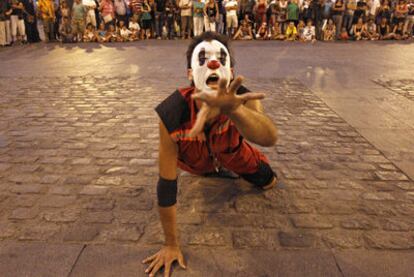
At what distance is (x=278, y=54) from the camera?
10.8 meters

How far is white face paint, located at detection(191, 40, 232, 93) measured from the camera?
214cm

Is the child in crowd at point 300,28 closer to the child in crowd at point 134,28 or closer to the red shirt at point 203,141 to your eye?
the child in crowd at point 134,28

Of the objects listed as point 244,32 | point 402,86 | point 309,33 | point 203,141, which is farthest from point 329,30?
point 203,141

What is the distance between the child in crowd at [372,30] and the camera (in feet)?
46.3

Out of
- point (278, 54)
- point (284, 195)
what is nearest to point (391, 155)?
point (284, 195)

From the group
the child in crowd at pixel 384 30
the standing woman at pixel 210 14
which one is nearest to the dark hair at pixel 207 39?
the standing woman at pixel 210 14

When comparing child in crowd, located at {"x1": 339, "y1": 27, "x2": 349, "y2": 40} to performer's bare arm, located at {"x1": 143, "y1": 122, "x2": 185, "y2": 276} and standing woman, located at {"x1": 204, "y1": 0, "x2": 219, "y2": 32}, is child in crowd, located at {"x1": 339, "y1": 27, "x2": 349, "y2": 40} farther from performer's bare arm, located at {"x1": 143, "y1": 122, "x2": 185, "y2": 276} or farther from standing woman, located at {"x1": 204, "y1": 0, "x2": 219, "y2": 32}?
performer's bare arm, located at {"x1": 143, "y1": 122, "x2": 185, "y2": 276}

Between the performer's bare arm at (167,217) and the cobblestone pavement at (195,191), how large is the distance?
22 cm

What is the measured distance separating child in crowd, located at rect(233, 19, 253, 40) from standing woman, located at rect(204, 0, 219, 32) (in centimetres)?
110

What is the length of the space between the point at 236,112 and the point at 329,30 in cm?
1341

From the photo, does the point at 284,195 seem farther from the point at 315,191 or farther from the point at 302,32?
the point at 302,32

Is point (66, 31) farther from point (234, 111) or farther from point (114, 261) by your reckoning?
point (234, 111)

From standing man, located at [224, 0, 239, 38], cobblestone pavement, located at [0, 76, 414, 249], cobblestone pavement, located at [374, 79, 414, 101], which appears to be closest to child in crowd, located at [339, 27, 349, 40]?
standing man, located at [224, 0, 239, 38]

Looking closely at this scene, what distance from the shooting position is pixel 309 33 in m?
13.6
